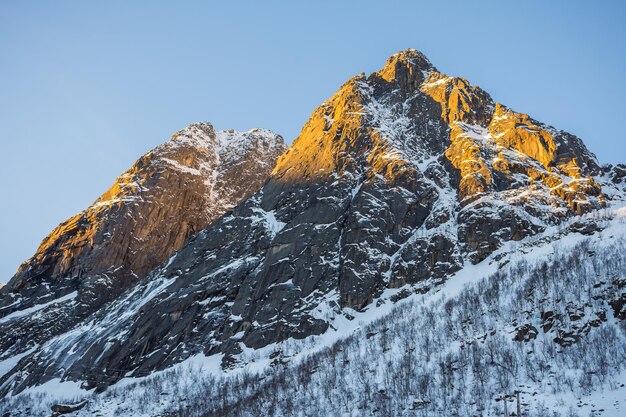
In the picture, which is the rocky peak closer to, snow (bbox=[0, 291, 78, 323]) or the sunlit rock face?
the sunlit rock face

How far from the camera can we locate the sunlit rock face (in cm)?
14638

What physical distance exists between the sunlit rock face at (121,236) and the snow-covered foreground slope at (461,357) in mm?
45573

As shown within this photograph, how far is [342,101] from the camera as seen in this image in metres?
151

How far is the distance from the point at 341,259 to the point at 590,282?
4947cm

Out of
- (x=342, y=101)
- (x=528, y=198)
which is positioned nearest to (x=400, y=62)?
(x=342, y=101)

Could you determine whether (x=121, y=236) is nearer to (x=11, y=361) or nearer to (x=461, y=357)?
(x=11, y=361)

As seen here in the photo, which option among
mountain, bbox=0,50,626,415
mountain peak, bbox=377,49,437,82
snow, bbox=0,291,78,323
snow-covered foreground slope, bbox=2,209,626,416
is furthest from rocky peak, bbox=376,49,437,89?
snow, bbox=0,291,78,323

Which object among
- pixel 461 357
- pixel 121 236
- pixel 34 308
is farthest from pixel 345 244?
pixel 34 308

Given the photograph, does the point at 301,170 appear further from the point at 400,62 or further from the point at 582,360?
the point at 582,360

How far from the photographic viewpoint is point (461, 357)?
60.0 metres

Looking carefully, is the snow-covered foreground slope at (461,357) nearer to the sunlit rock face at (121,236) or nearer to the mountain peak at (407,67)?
the sunlit rock face at (121,236)

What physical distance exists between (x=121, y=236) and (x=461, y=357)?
117689mm

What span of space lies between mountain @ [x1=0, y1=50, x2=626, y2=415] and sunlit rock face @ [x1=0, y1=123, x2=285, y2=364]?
1800 cm

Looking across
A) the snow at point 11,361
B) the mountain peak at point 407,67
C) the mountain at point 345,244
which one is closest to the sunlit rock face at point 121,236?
the snow at point 11,361
